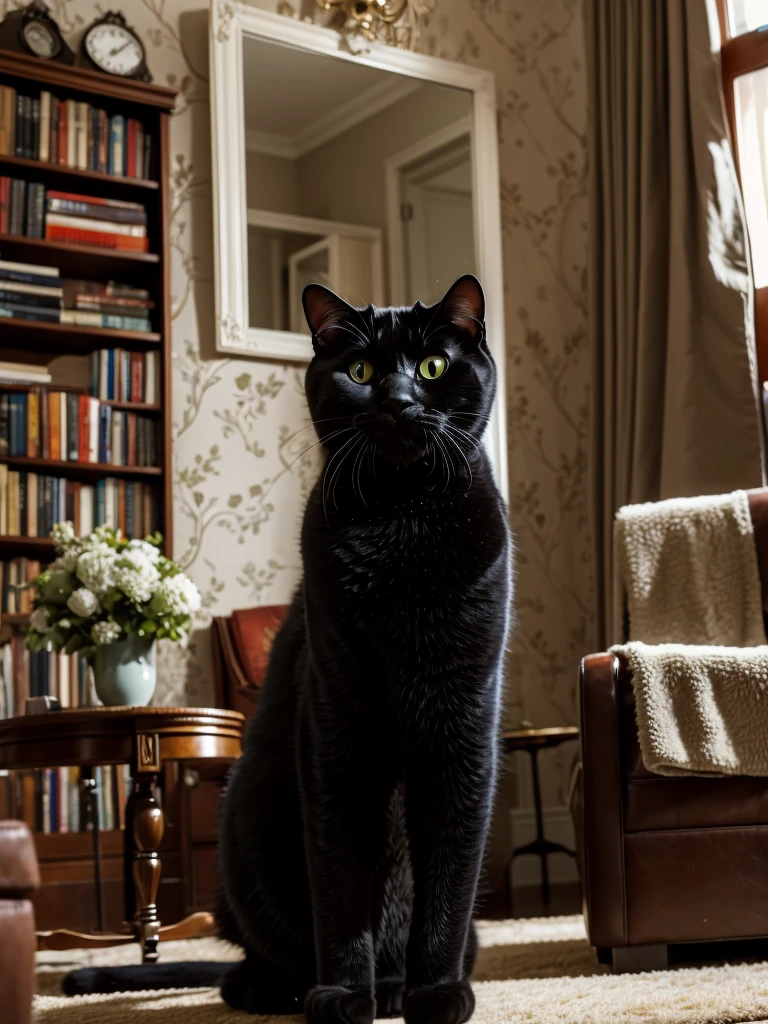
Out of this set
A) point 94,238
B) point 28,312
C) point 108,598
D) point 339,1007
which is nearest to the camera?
point 339,1007

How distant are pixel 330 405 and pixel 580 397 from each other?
285 cm

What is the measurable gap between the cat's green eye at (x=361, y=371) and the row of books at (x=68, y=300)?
6.62 feet

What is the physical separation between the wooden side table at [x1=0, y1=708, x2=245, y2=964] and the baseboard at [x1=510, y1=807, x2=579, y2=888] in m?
1.49

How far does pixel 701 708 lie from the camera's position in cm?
183

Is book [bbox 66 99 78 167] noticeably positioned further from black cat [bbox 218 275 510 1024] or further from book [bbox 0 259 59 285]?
black cat [bbox 218 275 510 1024]

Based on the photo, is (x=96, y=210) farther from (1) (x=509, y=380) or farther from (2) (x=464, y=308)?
(2) (x=464, y=308)

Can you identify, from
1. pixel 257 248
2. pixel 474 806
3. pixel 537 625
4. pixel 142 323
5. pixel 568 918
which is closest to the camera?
pixel 474 806

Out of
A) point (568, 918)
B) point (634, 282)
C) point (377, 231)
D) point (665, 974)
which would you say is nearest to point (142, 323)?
point (377, 231)

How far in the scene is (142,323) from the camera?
10.5 ft

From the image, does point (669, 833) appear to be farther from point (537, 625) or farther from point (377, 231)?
point (377, 231)

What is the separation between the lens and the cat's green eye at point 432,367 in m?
1.26

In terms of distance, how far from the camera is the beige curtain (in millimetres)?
3279

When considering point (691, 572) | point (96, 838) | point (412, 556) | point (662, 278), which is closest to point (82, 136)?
point (662, 278)

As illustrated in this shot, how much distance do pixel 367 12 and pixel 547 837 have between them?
8.78 feet
